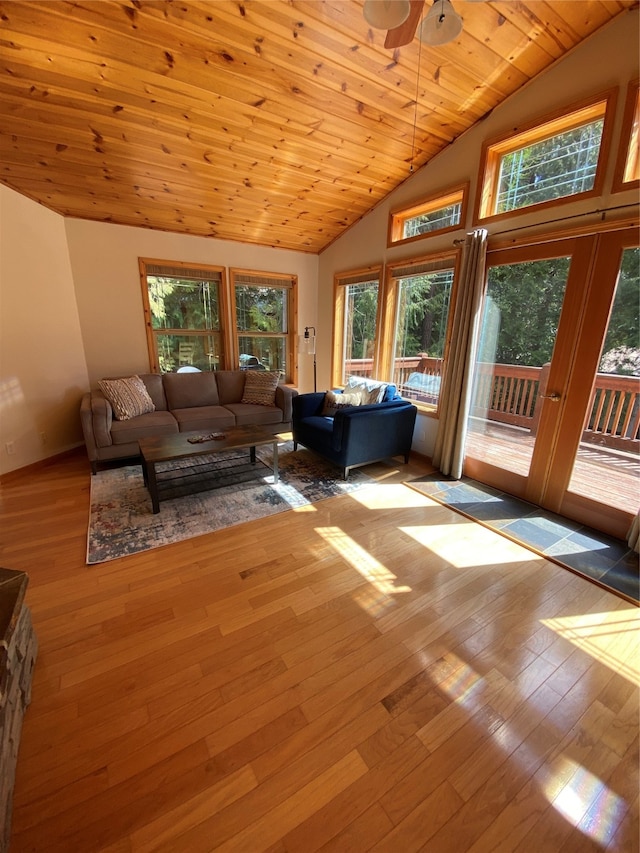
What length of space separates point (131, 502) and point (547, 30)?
4.47 metres

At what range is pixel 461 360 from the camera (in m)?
3.26

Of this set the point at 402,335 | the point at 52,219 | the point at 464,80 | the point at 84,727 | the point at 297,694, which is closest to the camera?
the point at 84,727

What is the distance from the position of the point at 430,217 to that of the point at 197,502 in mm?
3628

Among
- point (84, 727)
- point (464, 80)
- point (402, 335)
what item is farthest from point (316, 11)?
point (84, 727)

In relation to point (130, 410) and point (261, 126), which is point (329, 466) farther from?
point (261, 126)

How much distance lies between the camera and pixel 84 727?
4.25ft

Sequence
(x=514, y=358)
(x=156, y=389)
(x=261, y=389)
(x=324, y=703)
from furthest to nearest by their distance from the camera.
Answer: (x=261, y=389), (x=156, y=389), (x=514, y=358), (x=324, y=703)

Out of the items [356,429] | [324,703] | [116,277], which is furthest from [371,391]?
[116,277]

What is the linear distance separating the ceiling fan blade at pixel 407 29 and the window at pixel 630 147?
5.26ft

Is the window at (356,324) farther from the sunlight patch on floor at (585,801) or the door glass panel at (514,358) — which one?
the sunlight patch on floor at (585,801)

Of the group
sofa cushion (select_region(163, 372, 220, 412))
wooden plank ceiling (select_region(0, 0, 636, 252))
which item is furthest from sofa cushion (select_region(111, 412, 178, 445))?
wooden plank ceiling (select_region(0, 0, 636, 252))

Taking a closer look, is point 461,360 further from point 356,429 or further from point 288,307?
point 288,307

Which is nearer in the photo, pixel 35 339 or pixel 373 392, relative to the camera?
pixel 35 339

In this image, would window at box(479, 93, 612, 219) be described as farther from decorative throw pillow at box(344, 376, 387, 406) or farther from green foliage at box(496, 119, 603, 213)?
decorative throw pillow at box(344, 376, 387, 406)
